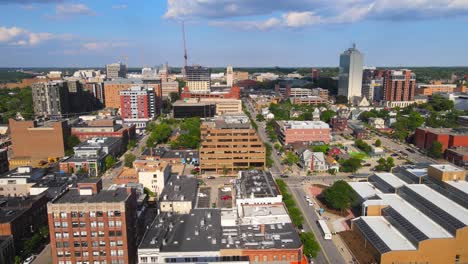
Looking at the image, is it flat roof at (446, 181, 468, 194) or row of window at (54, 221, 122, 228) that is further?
flat roof at (446, 181, 468, 194)

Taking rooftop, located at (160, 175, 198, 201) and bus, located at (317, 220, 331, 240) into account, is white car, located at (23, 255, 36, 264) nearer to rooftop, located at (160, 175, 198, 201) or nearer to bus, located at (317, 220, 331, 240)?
rooftop, located at (160, 175, 198, 201)

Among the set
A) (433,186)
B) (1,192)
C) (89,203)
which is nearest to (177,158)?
(1,192)

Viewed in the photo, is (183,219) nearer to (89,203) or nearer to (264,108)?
(89,203)

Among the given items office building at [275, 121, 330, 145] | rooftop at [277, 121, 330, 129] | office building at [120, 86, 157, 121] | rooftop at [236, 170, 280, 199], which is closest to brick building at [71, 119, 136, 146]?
office building at [120, 86, 157, 121]

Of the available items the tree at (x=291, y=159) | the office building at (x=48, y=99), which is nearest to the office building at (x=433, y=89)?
the tree at (x=291, y=159)

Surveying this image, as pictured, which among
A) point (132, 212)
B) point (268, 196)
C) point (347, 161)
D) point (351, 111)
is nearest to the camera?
point (132, 212)

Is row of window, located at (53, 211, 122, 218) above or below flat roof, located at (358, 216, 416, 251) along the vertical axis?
above
